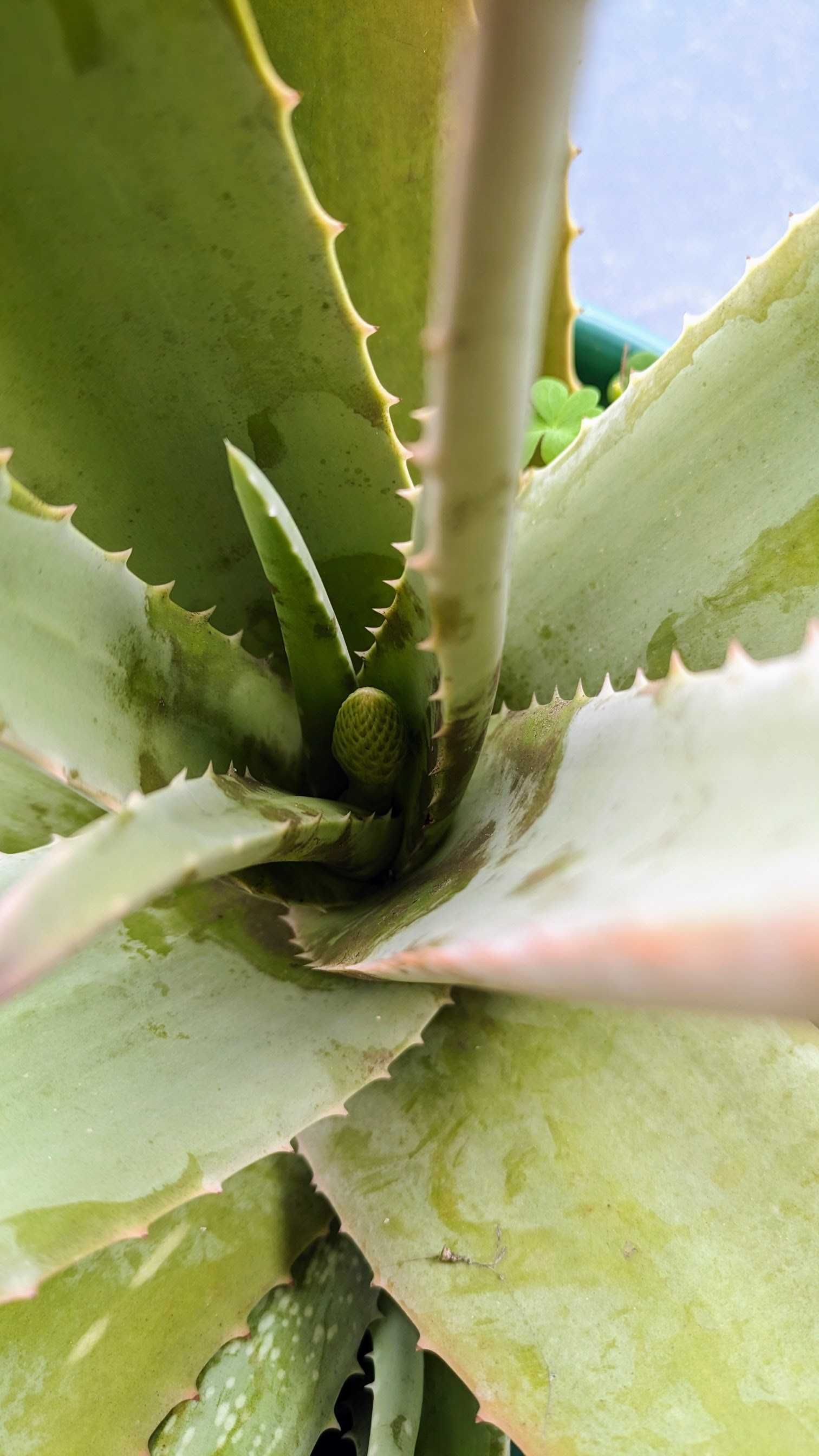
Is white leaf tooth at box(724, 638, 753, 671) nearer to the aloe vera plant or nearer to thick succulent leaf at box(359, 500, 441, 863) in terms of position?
the aloe vera plant

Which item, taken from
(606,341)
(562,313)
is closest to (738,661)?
(562,313)

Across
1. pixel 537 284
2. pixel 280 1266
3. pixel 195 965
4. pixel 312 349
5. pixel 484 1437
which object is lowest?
pixel 484 1437

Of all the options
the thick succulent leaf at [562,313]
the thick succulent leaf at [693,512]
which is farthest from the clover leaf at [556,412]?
the thick succulent leaf at [693,512]

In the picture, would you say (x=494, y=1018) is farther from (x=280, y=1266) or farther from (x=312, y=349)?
(x=312, y=349)

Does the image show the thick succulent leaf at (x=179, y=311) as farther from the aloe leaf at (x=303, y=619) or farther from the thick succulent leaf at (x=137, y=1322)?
the thick succulent leaf at (x=137, y=1322)

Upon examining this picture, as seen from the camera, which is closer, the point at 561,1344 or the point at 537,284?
the point at 537,284

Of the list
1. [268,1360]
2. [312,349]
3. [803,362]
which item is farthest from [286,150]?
[268,1360]
